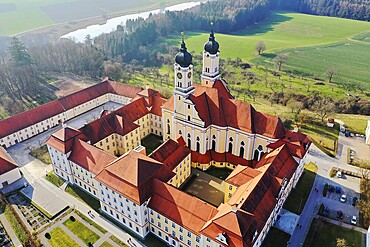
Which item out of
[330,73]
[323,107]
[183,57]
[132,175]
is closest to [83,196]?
[132,175]

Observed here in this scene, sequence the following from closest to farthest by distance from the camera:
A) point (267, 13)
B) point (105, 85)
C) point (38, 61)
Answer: point (105, 85)
point (38, 61)
point (267, 13)

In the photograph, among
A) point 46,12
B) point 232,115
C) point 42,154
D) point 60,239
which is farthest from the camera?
point 46,12

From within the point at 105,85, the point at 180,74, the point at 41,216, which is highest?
the point at 180,74

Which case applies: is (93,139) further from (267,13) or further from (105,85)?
(267,13)

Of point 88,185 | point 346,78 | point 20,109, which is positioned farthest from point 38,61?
point 346,78

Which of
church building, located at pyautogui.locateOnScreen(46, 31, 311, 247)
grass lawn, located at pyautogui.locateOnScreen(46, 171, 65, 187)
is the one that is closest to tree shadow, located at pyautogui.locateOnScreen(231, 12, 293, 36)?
church building, located at pyautogui.locateOnScreen(46, 31, 311, 247)

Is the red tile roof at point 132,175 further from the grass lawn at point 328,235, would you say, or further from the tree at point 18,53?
the tree at point 18,53

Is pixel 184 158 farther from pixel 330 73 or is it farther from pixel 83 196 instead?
pixel 330 73
